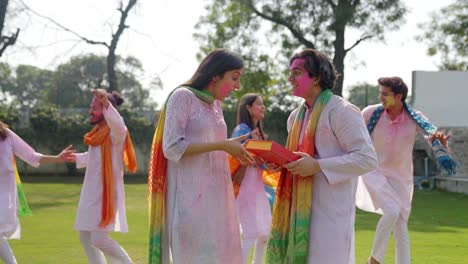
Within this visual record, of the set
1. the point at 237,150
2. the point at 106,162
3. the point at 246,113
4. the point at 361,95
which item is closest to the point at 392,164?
the point at 246,113

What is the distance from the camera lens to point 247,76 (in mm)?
30844

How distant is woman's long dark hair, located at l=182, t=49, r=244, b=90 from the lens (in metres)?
4.66

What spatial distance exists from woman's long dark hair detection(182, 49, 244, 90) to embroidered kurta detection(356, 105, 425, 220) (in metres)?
2.95

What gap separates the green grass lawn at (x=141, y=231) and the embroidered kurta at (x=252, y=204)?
169 centimetres

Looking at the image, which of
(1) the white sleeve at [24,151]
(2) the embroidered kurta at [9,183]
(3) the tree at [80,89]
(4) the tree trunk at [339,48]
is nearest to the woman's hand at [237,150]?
(2) the embroidered kurta at [9,183]

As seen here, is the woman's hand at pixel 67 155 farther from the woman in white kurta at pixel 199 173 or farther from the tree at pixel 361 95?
the tree at pixel 361 95

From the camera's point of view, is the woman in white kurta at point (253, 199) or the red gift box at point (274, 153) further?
the woman in white kurta at point (253, 199)

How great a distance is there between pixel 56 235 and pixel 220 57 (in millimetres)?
7515

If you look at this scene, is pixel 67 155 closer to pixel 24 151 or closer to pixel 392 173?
pixel 24 151

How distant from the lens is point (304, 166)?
429 cm

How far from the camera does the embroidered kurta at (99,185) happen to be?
23.2ft

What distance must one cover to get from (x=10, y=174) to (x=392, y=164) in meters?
3.92

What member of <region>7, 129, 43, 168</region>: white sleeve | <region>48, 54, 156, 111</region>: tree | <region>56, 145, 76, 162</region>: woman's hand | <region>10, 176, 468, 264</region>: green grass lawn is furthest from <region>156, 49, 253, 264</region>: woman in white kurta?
<region>48, 54, 156, 111</region>: tree

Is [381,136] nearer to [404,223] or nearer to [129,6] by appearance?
[404,223]
